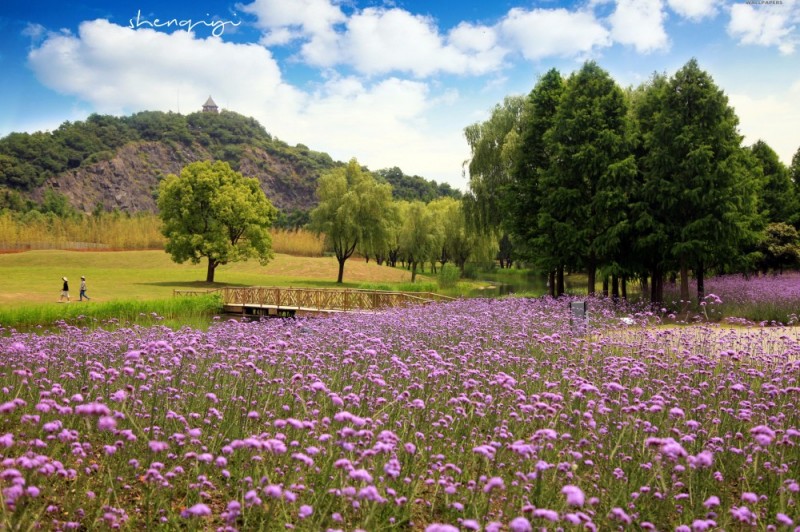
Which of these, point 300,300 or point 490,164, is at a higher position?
point 490,164

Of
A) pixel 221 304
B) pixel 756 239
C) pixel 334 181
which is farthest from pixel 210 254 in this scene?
pixel 756 239

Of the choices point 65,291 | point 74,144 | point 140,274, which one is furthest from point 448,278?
point 74,144

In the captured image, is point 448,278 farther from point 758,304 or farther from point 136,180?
point 136,180

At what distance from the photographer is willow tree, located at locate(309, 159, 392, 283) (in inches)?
2098

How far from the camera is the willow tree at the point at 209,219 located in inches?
2030

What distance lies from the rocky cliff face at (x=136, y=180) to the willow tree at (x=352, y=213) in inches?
4265

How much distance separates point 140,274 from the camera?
57469 mm

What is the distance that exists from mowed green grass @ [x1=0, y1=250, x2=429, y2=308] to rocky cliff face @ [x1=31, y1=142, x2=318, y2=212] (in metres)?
89.9

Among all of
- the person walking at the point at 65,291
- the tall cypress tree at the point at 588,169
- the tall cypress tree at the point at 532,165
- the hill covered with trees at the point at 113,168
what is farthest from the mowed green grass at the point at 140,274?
the hill covered with trees at the point at 113,168

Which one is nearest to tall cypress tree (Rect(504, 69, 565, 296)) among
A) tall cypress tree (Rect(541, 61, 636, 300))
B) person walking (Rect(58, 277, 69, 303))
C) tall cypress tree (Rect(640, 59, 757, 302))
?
tall cypress tree (Rect(541, 61, 636, 300))

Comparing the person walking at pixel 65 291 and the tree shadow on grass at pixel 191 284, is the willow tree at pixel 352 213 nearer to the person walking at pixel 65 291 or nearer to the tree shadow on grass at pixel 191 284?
the tree shadow on grass at pixel 191 284

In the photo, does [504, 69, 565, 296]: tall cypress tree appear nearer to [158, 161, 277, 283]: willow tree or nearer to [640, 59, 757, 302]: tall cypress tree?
[640, 59, 757, 302]: tall cypress tree

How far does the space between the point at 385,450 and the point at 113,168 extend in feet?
606

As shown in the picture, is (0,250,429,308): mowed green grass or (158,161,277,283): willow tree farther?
(158,161,277,283): willow tree
